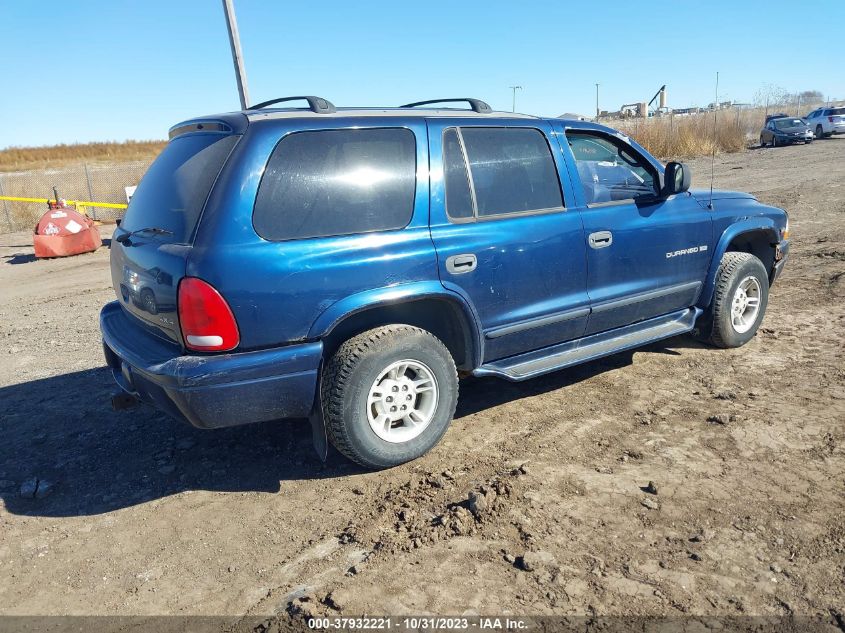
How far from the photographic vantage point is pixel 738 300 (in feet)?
17.8

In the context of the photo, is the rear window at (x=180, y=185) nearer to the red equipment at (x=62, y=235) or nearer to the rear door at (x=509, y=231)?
the rear door at (x=509, y=231)

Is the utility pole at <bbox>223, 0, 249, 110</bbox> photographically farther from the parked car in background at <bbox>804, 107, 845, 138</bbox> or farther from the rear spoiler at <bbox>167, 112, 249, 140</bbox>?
the parked car in background at <bbox>804, 107, 845, 138</bbox>

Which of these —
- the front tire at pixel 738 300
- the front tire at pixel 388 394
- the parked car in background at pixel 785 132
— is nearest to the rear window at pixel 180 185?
the front tire at pixel 388 394

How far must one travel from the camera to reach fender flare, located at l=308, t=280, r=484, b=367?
337 centimetres

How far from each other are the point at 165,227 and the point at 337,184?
3.07 feet

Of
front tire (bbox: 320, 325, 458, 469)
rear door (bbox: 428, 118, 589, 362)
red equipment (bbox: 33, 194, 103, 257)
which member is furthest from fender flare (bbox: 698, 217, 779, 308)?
→ red equipment (bbox: 33, 194, 103, 257)

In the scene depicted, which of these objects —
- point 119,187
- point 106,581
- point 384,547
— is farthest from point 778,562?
point 119,187

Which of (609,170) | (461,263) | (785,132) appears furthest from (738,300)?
(785,132)

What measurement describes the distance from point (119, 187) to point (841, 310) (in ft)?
76.6

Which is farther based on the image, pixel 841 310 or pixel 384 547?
pixel 841 310

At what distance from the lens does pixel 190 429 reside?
4426 mm

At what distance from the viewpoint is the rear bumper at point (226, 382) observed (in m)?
3.19

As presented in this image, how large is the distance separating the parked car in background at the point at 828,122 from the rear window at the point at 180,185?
39116 mm

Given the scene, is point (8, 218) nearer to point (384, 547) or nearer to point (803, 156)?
point (384, 547)
